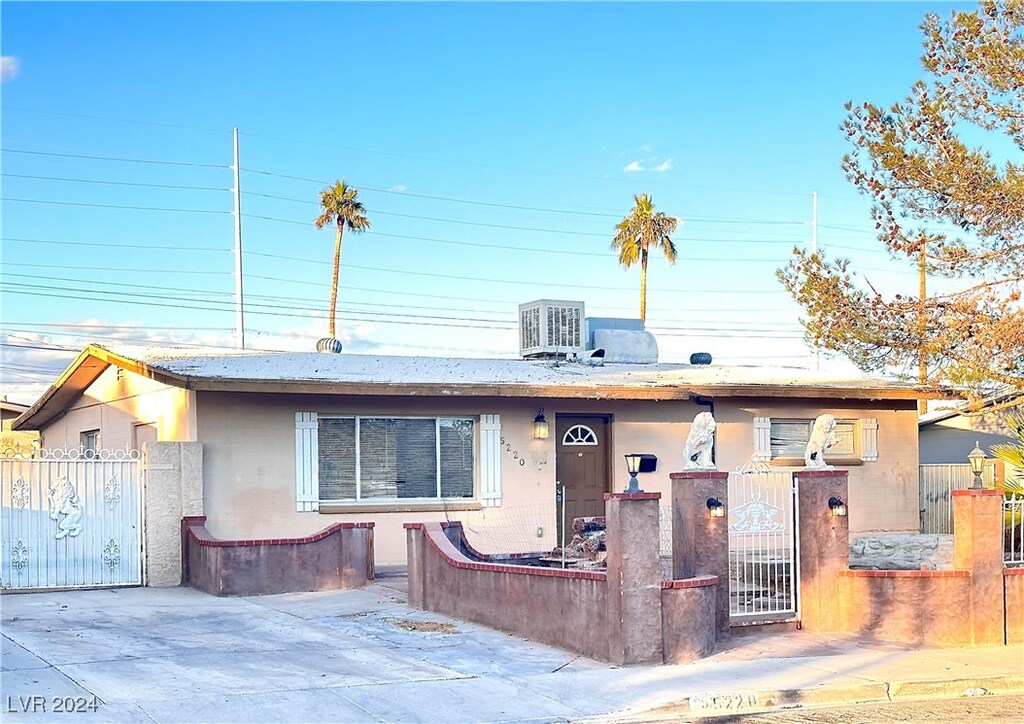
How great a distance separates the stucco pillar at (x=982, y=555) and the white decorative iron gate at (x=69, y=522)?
32.2ft

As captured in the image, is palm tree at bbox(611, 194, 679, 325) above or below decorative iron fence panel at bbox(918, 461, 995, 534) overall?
above

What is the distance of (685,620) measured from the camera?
1074cm

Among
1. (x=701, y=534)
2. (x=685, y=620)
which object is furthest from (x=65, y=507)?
(x=685, y=620)

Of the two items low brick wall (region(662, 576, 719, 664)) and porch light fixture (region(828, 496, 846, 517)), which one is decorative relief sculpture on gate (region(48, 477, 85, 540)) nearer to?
low brick wall (region(662, 576, 719, 664))

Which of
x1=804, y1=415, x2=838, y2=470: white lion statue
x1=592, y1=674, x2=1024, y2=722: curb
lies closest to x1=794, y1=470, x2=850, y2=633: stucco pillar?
x1=804, y1=415, x2=838, y2=470: white lion statue

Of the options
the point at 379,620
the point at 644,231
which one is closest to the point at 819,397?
the point at 379,620

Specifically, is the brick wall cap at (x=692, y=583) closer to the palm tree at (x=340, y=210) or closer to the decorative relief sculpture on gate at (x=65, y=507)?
the decorative relief sculpture on gate at (x=65, y=507)

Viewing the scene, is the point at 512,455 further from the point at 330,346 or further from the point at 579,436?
the point at 330,346

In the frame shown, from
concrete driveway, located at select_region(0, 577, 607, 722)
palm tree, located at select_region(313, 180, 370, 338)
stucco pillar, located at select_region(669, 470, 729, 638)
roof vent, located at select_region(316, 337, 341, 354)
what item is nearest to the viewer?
concrete driveway, located at select_region(0, 577, 607, 722)

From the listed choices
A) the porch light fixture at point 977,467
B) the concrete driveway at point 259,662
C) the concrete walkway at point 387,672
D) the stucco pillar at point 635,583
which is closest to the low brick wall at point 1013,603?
the concrete walkway at point 387,672

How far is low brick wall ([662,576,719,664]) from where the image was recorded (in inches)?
420

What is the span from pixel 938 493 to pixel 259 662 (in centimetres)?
1441

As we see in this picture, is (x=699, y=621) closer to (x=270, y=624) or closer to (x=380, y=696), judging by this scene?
(x=380, y=696)

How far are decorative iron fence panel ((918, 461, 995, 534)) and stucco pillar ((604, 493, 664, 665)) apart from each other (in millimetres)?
11927
